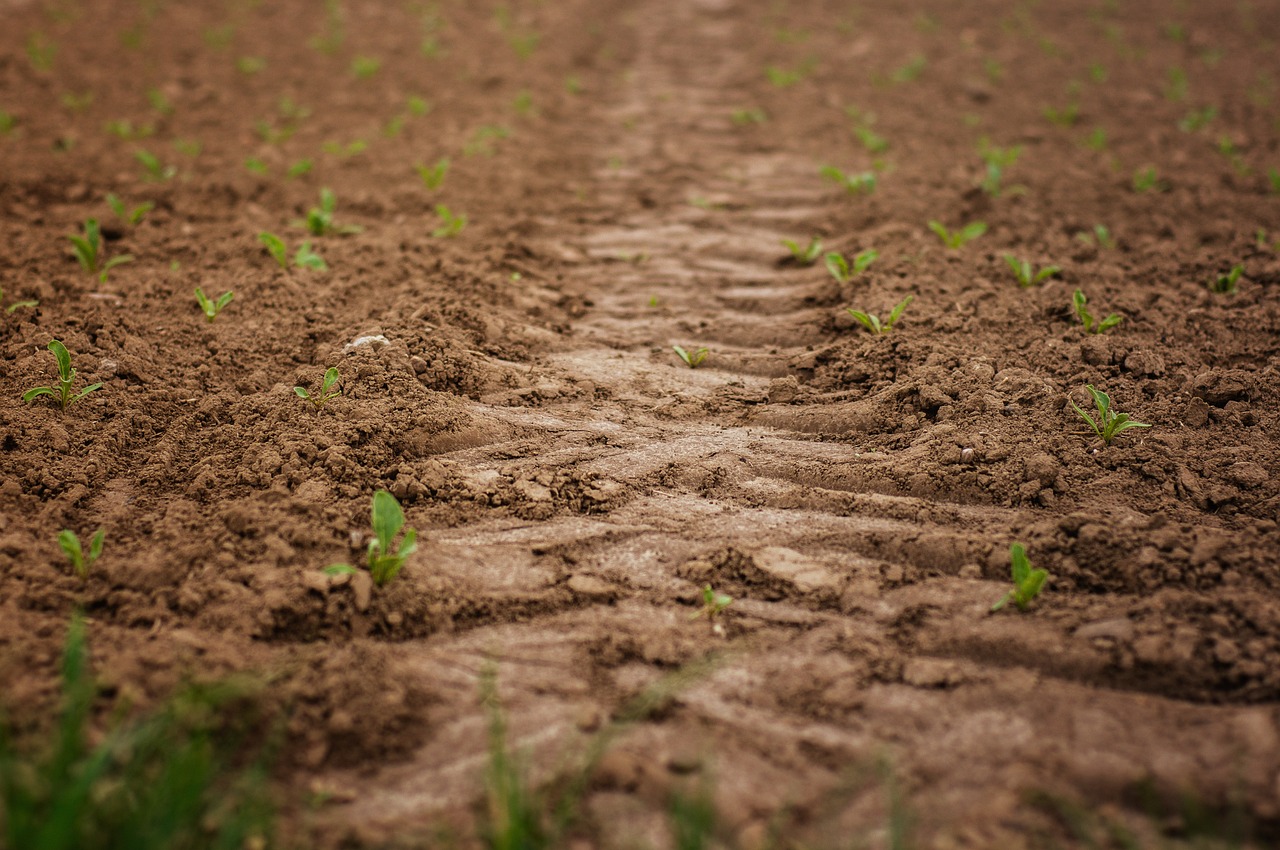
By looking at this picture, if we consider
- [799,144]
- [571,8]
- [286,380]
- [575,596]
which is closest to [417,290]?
[286,380]

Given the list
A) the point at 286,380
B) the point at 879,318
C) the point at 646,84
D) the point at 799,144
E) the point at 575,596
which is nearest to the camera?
the point at 575,596

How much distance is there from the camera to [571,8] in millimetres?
9914

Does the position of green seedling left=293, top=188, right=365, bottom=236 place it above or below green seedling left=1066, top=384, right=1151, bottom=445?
above

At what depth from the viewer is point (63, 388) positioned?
2.62 meters

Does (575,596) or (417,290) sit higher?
(417,290)

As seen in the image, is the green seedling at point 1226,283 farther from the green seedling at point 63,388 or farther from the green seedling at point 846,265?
the green seedling at point 63,388

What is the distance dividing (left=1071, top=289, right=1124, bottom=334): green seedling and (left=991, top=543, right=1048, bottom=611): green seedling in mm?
1554

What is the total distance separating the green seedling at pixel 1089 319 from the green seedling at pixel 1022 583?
5.10 feet

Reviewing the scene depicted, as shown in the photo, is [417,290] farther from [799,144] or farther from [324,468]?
[799,144]

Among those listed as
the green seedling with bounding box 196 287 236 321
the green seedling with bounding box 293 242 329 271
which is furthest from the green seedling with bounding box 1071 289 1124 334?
the green seedling with bounding box 196 287 236 321

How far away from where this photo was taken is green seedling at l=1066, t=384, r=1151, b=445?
98.7 inches

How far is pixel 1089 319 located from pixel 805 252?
4.51 feet

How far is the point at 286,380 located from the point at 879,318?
7.62 ft

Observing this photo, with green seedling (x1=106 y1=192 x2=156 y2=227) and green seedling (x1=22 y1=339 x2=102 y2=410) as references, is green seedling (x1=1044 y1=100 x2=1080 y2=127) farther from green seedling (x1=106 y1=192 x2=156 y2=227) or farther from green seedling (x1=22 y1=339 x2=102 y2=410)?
green seedling (x1=22 y1=339 x2=102 y2=410)
